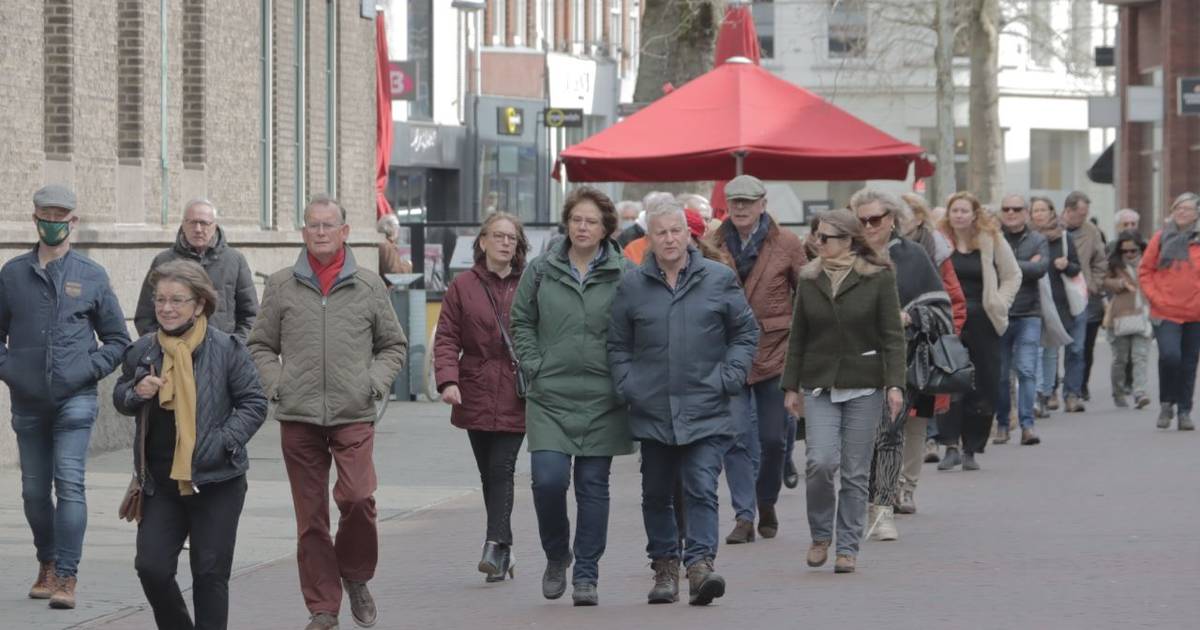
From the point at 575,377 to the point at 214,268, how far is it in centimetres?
331

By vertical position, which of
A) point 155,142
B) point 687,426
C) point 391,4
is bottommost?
point 687,426

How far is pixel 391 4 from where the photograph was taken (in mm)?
42062

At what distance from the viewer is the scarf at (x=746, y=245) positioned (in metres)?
12.2

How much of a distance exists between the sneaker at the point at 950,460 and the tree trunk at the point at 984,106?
108ft

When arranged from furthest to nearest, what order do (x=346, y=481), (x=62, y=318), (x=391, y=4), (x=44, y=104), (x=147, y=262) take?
(x=391, y=4), (x=147, y=262), (x=44, y=104), (x=62, y=318), (x=346, y=481)

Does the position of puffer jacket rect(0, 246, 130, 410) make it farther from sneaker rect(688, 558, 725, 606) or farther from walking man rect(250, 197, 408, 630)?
sneaker rect(688, 558, 725, 606)

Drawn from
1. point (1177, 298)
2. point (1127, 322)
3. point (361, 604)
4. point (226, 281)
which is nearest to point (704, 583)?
point (361, 604)

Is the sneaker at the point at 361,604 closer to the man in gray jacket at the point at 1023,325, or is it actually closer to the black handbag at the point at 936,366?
the black handbag at the point at 936,366

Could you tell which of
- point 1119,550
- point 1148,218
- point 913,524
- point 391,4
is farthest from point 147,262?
point 1148,218

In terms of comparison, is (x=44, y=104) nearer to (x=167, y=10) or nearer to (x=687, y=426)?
(x=167, y=10)

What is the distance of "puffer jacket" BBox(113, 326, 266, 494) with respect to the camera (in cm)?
805

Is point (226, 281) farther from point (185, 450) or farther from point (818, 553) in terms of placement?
point (185, 450)

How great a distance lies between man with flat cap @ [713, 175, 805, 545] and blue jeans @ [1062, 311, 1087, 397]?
9.11 m

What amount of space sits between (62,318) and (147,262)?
778 centimetres
